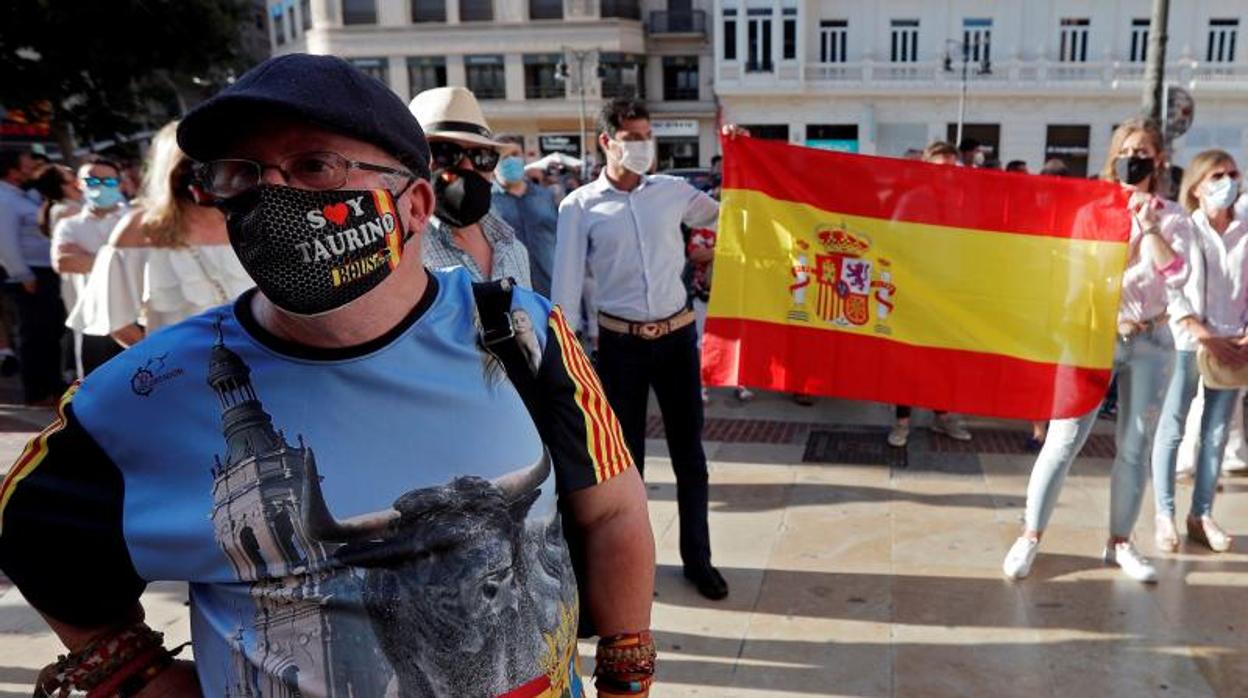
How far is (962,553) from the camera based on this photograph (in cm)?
462

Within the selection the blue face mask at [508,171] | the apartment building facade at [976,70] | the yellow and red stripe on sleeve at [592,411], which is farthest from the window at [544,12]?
the yellow and red stripe on sleeve at [592,411]

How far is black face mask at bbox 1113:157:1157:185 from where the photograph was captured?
400 centimetres

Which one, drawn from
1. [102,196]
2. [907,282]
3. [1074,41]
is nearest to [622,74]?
[1074,41]

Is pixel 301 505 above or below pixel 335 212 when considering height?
below

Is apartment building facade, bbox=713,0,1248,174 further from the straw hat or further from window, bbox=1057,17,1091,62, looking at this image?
the straw hat

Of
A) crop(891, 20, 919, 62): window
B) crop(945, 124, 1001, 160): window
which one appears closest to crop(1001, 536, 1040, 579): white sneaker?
crop(945, 124, 1001, 160): window

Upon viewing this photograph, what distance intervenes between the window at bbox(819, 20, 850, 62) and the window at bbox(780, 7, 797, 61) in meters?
1.23

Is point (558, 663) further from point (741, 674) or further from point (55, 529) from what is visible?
point (741, 674)

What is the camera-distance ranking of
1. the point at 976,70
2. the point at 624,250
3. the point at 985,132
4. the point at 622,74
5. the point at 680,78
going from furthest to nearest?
1. the point at 680,78
2. the point at 622,74
3. the point at 985,132
4. the point at 976,70
5. the point at 624,250

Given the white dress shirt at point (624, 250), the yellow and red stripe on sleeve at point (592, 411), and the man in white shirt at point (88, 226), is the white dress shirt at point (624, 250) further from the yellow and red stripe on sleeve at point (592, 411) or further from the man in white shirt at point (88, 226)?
the man in white shirt at point (88, 226)

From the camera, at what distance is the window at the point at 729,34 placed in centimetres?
4019

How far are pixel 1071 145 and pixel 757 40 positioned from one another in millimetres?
13869

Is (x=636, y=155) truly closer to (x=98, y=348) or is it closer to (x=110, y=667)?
(x=98, y=348)

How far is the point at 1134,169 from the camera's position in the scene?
4.03 metres
